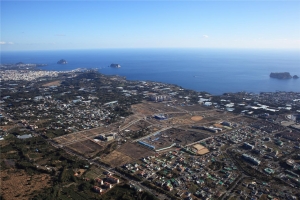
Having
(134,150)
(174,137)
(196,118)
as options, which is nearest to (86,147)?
(134,150)

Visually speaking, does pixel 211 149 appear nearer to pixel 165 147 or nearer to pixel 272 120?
pixel 165 147

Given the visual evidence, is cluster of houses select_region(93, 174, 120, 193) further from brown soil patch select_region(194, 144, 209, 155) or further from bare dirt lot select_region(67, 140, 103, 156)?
brown soil patch select_region(194, 144, 209, 155)

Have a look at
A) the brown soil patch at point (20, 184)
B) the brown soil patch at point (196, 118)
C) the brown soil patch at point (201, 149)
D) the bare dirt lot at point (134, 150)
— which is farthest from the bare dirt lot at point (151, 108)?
the brown soil patch at point (20, 184)

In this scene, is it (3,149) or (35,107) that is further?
(35,107)

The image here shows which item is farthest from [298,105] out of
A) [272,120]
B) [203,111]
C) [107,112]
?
[107,112]

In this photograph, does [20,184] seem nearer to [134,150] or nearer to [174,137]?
[134,150]
